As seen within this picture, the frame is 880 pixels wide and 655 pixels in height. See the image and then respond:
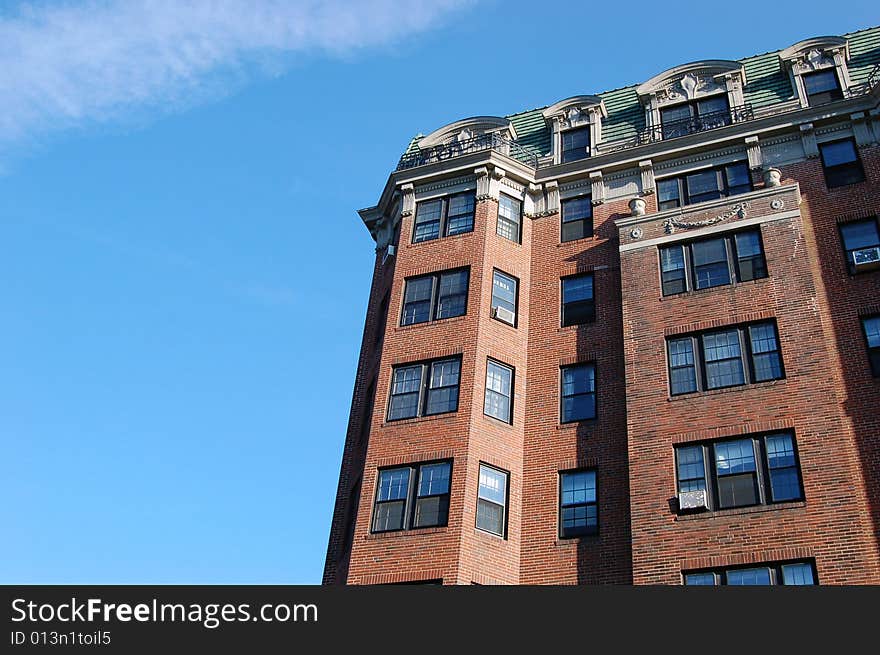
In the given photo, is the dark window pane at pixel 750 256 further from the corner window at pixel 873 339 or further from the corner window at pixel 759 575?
the corner window at pixel 759 575

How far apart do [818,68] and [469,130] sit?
498 inches

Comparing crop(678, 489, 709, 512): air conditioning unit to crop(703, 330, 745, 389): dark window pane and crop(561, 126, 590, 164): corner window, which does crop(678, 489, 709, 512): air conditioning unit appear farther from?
crop(561, 126, 590, 164): corner window

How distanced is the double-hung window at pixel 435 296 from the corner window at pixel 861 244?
1140 centimetres

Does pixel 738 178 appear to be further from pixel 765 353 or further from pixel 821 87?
pixel 765 353

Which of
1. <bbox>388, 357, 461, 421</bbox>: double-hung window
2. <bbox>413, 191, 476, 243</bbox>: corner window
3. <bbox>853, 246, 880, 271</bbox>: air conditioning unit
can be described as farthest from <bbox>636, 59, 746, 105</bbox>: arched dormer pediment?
<bbox>388, 357, 461, 421</bbox>: double-hung window

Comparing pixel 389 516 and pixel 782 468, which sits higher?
pixel 782 468

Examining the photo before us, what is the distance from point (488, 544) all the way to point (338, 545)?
4922 millimetres

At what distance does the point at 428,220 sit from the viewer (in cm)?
3488

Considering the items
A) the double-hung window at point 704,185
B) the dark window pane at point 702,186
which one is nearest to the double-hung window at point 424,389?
the double-hung window at point 704,185

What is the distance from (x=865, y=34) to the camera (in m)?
37.1

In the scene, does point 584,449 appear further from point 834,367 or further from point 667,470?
point 834,367

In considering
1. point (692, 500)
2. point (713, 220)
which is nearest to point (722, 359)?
point (692, 500)

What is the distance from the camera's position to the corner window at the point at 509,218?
112 ft
